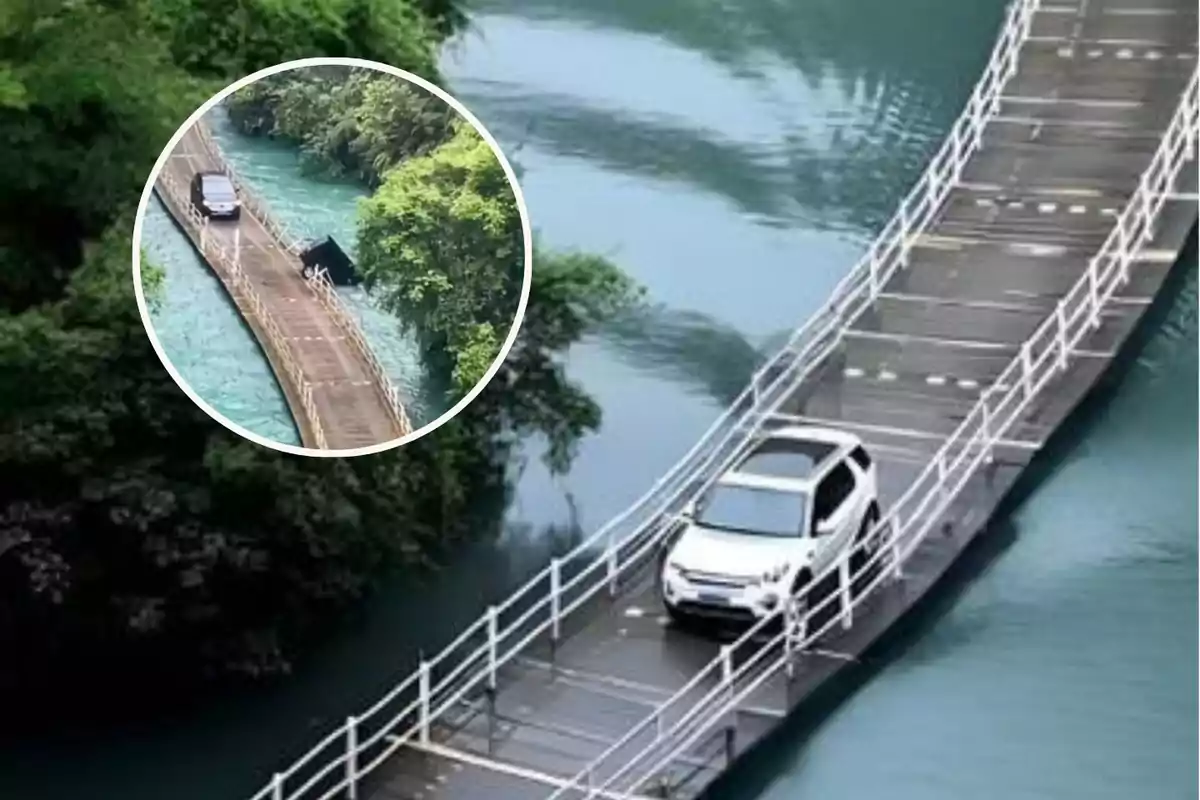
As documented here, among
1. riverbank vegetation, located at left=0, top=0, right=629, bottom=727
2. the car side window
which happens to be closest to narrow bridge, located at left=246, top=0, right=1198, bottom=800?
the car side window

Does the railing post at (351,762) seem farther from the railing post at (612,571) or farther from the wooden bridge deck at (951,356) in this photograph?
the railing post at (612,571)

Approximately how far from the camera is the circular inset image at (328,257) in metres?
8.19

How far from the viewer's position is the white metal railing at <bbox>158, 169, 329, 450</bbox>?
26.8ft

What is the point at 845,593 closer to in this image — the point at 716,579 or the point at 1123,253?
the point at 716,579

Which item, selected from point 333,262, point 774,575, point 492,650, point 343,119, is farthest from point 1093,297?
point 333,262

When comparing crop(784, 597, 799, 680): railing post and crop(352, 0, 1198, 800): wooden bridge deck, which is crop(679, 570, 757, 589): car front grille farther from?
crop(352, 0, 1198, 800): wooden bridge deck

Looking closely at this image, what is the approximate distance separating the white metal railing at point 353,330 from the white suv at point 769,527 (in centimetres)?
187

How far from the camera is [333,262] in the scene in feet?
27.0

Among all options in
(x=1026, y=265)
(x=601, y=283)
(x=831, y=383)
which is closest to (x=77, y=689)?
(x=601, y=283)

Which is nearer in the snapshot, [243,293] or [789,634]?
[243,293]

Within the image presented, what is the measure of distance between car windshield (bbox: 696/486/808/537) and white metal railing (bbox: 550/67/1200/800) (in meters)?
0.31

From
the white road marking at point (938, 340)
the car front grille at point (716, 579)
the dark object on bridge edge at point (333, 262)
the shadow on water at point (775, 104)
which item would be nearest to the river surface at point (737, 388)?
the shadow on water at point (775, 104)

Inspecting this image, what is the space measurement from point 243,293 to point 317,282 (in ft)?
1.04

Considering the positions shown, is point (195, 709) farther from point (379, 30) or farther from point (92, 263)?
point (379, 30)
